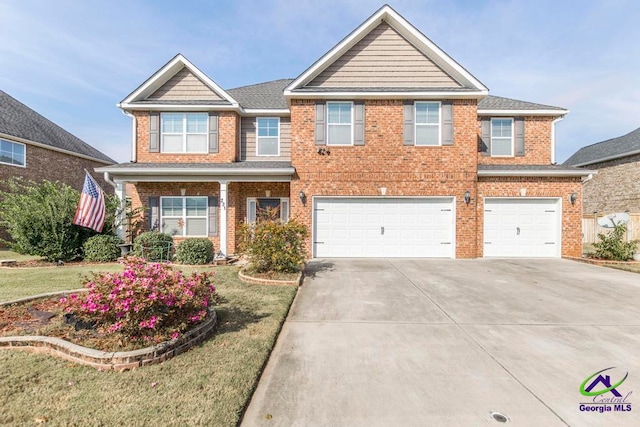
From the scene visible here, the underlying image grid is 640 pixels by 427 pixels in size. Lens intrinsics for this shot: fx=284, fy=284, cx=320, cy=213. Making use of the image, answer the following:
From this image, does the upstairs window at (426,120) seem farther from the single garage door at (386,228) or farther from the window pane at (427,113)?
the single garage door at (386,228)

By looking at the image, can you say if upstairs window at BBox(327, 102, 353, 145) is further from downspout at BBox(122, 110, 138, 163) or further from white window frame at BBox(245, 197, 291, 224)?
downspout at BBox(122, 110, 138, 163)

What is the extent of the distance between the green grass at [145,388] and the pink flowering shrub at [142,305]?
1.57 ft

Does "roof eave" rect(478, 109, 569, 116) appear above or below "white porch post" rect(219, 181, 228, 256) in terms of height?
above

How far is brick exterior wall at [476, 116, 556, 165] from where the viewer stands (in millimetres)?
12031

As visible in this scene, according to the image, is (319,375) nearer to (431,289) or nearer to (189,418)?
(189,418)

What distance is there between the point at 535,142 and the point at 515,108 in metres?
1.68

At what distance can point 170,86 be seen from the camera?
11867 mm

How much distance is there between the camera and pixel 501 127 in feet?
39.8

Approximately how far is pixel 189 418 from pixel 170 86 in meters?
12.9

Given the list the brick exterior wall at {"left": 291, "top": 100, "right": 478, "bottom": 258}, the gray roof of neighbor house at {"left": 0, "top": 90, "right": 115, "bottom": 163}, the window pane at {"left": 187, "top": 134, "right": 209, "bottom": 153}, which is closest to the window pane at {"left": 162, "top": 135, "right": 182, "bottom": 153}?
the window pane at {"left": 187, "top": 134, "right": 209, "bottom": 153}

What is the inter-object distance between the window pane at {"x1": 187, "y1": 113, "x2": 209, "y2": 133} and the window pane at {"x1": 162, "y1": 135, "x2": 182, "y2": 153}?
59cm

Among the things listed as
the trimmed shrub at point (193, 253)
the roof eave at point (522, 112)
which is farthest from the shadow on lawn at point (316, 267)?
the roof eave at point (522, 112)

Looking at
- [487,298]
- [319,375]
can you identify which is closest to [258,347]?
[319,375]

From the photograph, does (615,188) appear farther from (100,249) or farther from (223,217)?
(100,249)
